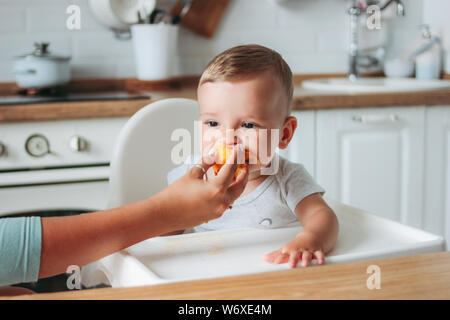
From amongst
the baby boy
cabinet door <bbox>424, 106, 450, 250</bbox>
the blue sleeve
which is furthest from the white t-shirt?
Result: cabinet door <bbox>424, 106, 450, 250</bbox>

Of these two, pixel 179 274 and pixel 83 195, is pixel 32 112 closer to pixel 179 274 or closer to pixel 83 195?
pixel 83 195

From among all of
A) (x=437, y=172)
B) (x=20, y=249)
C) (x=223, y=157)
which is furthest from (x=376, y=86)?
(x=20, y=249)

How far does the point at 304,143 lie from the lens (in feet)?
5.60

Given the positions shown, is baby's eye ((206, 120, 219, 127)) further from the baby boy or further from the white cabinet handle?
the white cabinet handle

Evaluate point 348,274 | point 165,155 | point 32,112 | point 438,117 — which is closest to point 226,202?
point 348,274

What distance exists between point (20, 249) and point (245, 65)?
457mm

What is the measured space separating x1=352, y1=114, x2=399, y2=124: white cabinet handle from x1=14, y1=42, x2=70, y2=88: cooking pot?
96cm

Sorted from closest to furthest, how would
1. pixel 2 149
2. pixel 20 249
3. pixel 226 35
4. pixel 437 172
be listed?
pixel 20 249
pixel 2 149
pixel 437 172
pixel 226 35

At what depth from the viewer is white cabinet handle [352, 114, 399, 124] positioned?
68.5 inches

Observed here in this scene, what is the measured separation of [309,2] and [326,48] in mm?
197

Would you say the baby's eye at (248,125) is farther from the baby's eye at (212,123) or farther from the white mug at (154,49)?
the white mug at (154,49)

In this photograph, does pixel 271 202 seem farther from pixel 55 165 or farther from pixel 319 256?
pixel 55 165

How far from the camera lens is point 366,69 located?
7.70ft

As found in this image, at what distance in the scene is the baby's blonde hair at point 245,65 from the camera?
2.78 ft
